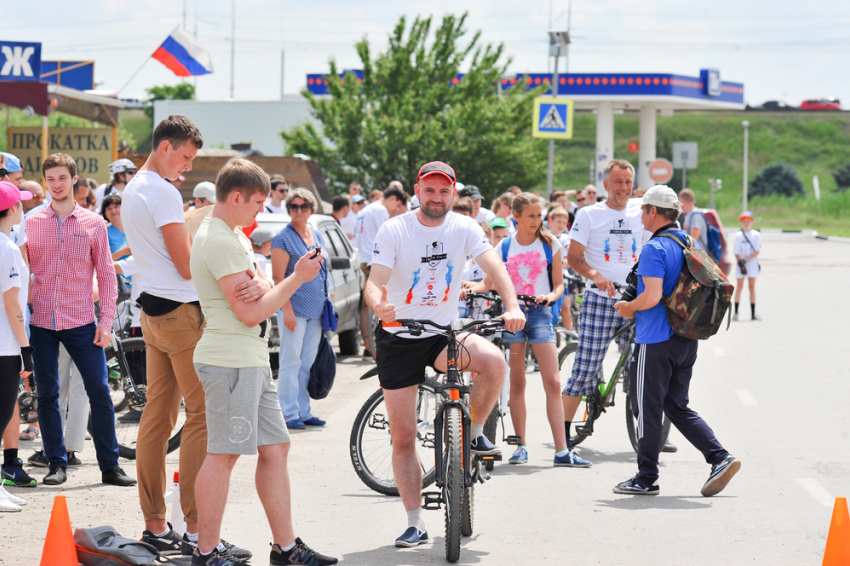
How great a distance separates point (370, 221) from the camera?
13.9 metres

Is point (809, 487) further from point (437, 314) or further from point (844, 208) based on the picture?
point (844, 208)

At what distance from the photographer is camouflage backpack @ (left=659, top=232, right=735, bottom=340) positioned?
6633 millimetres

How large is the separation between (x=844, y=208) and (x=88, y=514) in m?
74.7

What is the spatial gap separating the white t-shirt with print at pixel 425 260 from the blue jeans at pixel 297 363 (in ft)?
11.7

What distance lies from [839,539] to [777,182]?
91844 millimetres

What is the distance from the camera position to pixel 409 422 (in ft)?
18.6

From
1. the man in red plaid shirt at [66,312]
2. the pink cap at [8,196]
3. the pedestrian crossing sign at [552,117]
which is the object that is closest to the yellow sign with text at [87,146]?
the pedestrian crossing sign at [552,117]

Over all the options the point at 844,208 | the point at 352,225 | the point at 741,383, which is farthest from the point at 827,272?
the point at 844,208

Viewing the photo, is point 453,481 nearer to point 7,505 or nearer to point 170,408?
point 170,408

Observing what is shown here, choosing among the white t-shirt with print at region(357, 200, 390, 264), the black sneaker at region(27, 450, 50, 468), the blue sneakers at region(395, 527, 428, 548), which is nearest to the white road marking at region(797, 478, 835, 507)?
the blue sneakers at region(395, 527, 428, 548)

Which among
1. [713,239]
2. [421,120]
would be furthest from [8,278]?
[421,120]

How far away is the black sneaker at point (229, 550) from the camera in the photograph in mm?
5090

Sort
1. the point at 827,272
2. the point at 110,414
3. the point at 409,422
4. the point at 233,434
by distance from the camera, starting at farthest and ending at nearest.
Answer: the point at 827,272 < the point at 110,414 < the point at 409,422 < the point at 233,434

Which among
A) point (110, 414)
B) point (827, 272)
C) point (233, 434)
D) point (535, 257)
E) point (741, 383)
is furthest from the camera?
point (827, 272)
